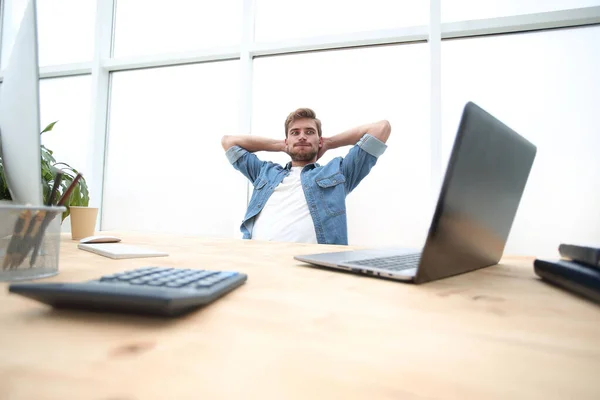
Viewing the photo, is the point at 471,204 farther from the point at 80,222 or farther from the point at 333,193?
the point at 333,193

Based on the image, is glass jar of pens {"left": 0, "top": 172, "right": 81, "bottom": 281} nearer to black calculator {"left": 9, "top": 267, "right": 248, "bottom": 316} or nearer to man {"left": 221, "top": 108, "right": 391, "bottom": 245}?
black calculator {"left": 9, "top": 267, "right": 248, "bottom": 316}

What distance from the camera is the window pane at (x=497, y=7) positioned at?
1932mm

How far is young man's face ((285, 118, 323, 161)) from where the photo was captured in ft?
6.48

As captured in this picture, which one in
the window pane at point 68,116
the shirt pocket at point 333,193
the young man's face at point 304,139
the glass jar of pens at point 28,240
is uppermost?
the window pane at point 68,116

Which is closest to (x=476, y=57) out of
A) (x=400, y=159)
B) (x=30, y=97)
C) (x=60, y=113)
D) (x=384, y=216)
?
(x=400, y=159)

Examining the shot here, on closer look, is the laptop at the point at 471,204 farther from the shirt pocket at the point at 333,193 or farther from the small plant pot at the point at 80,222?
the shirt pocket at the point at 333,193

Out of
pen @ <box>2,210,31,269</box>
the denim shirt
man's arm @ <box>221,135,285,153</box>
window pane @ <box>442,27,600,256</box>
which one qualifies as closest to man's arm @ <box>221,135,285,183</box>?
man's arm @ <box>221,135,285,153</box>

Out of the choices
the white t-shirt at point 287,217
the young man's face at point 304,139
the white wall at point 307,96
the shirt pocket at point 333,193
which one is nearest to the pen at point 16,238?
the white t-shirt at point 287,217

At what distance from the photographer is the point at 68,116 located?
2863 millimetres

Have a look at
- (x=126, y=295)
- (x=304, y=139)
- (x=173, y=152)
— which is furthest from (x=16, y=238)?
(x=173, y=152)

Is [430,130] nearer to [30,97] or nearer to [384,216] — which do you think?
[384,216]

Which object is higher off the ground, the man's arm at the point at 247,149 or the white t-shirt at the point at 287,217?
the man's arm at the point at 247,149

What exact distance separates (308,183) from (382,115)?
760 mm

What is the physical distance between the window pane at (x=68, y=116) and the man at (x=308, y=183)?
63.2 inches
